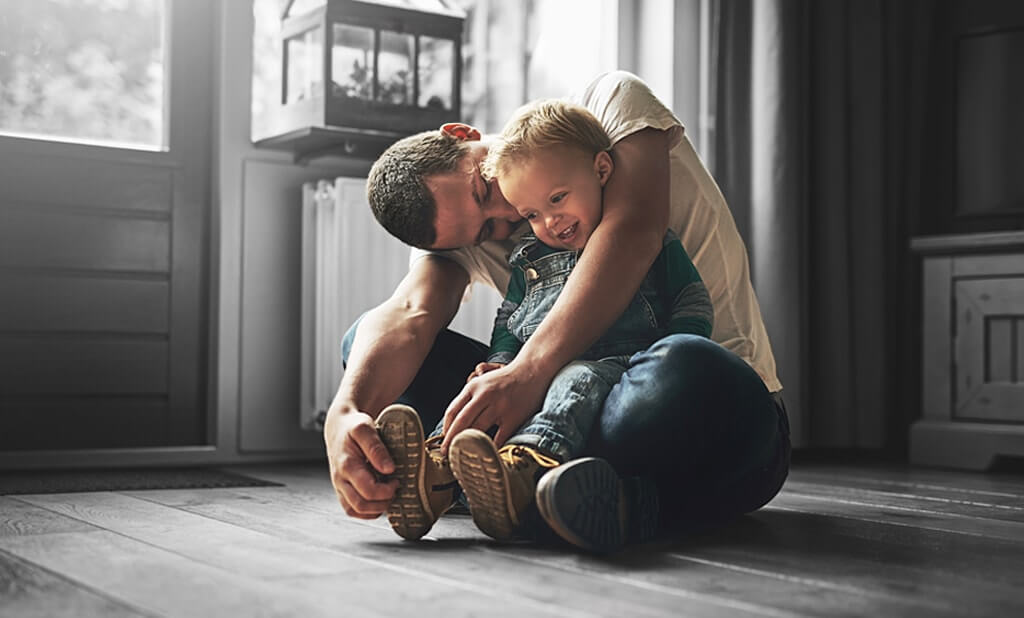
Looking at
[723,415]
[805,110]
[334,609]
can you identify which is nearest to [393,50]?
[805,110]

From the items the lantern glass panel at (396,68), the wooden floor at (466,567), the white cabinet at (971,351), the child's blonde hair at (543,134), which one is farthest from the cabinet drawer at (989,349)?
the child's blonde hair at (543,134)

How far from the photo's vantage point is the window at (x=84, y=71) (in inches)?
106

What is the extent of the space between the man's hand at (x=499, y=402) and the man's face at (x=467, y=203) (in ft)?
1.02

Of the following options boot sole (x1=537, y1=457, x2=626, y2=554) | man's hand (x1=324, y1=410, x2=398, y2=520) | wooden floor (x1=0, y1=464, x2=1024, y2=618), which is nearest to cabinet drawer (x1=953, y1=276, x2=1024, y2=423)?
wooden floor (x1=0, y1=464, x2=1024, y2=618)

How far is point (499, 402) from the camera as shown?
1.34 metres

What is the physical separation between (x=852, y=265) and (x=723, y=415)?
1932 mm

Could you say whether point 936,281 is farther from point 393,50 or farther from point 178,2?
point 178,2

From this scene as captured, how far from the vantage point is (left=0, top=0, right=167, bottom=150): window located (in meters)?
2.69

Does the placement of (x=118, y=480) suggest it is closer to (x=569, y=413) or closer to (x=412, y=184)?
(x=412, y=184)

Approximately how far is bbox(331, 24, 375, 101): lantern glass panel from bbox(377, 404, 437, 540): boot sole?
153 centimetres

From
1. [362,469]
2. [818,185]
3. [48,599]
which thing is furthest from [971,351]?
[48,599]

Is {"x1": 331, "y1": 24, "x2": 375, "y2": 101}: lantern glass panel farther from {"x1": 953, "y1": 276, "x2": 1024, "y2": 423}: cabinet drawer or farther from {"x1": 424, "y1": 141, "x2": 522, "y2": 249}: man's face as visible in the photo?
{"x1": 953, "y1": 276, "x2": 1024, "y2": 423}: cabinet drawer

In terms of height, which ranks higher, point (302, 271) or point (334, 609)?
point (302, 271)

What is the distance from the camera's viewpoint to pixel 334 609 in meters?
1.04
